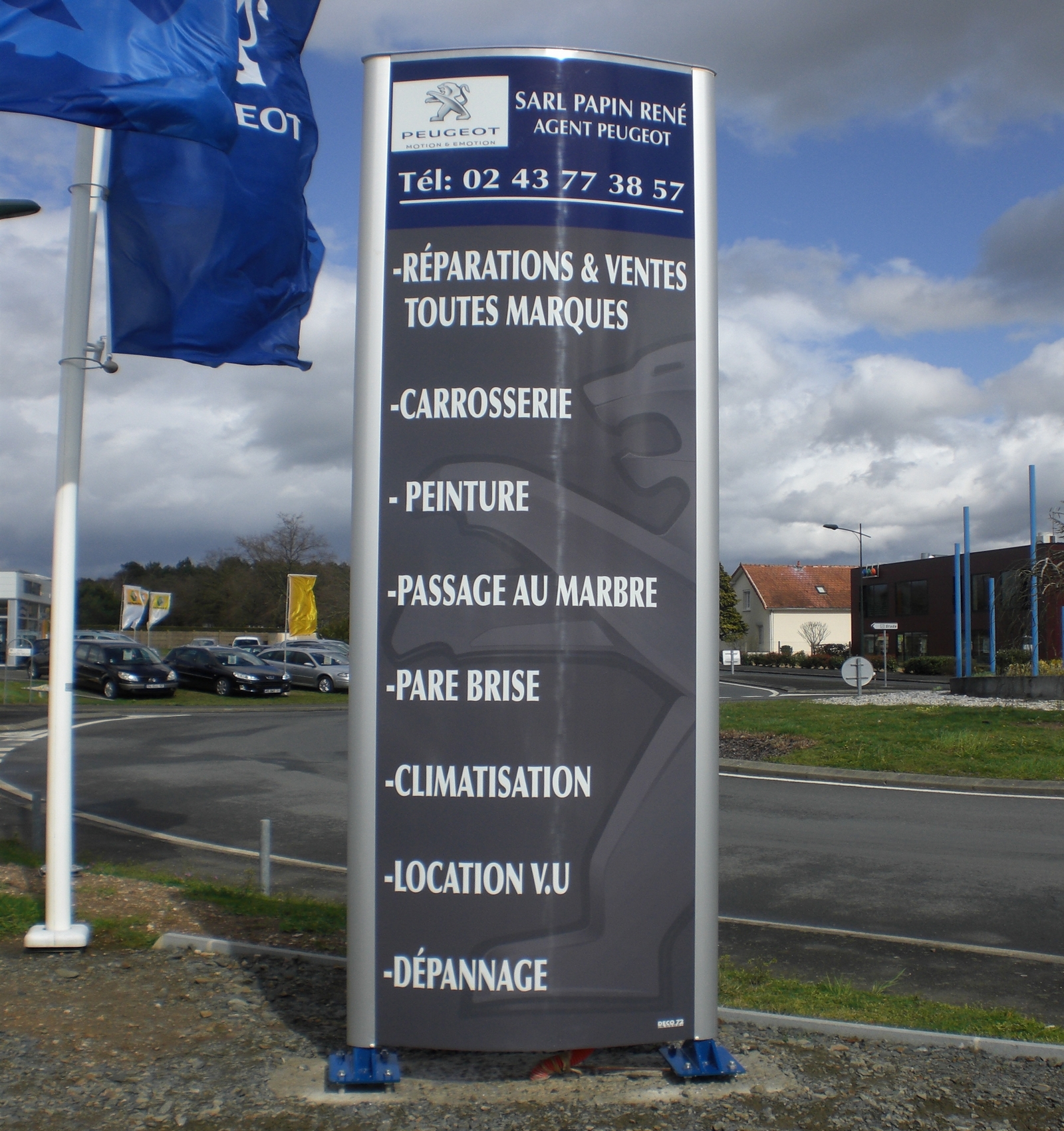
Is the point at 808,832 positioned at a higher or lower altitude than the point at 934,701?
lower

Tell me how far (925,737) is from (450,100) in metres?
15.3

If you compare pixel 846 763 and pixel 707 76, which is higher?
pixel 707 76

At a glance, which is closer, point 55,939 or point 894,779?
point 55,939

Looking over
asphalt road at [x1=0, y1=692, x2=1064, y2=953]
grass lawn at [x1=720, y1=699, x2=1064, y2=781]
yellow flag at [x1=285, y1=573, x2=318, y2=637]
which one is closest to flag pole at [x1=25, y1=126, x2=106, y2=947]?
asphalt road at [x1=0, y1=692, x2=1064, y2=953]

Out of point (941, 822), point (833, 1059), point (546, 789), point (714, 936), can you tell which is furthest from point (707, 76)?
point (941, 822)

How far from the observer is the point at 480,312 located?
12.8ft

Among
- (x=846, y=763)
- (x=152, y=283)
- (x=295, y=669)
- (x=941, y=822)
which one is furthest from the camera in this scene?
(x=295, y=669)

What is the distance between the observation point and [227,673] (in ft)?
108

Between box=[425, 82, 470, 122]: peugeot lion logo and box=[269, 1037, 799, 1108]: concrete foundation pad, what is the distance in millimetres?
3516

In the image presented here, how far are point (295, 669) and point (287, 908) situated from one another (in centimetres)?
3144

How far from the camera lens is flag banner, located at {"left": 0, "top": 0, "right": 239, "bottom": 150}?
4820 mm

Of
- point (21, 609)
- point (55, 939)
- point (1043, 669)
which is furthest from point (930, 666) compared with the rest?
point (21, 609)

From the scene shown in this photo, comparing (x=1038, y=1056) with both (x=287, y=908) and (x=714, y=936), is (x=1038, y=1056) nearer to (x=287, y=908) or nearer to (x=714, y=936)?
(x=714, y=936)

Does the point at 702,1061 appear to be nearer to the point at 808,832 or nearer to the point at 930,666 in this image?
the point at 808,832
